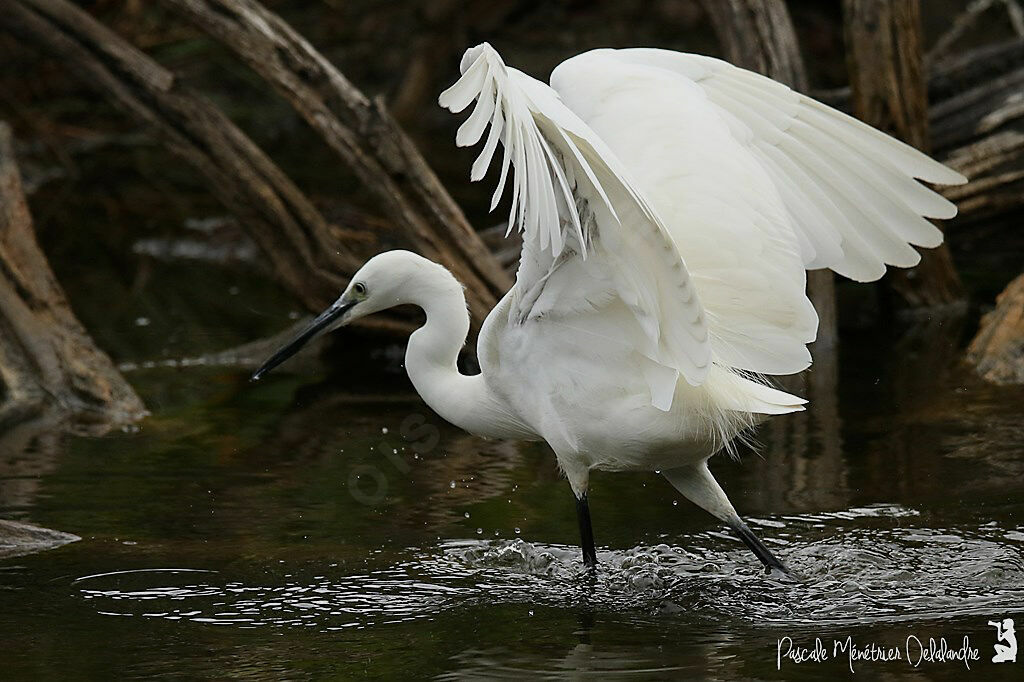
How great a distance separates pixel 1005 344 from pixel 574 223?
13.0ft

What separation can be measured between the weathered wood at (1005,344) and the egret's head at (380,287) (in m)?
3.28

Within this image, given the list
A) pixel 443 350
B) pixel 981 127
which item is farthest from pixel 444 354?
pixel 981 127

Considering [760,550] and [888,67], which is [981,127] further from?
[760,550]

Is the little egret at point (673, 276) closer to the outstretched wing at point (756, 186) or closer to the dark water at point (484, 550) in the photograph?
the outstretched wing at point (756, 186)

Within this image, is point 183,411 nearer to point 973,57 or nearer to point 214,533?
point 214,533

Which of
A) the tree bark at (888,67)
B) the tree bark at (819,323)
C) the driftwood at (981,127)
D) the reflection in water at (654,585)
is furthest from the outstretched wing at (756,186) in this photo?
the driftwood at (981,127)

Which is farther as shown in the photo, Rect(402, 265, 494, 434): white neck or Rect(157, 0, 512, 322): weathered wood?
Rect(157, 0, 512, 322): weathered wood

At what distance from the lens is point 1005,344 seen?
23.7 feet

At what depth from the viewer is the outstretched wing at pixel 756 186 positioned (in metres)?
4.67

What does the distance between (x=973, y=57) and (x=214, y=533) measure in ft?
18.1

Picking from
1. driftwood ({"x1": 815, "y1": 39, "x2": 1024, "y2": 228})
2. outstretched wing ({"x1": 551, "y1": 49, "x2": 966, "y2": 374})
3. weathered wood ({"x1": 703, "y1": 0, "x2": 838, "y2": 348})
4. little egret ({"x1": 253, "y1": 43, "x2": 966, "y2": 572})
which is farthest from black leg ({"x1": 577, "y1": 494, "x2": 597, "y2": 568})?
driftwood ({"x1": 815, "y1": 39, "x2": 1024, "y2": 228})

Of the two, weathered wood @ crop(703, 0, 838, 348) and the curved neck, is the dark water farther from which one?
weathered wood @ crop(703, 0, 838, 348)

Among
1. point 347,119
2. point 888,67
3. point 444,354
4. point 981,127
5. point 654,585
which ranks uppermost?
point 888,67

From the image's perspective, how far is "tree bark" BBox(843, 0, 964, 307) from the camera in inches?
300
